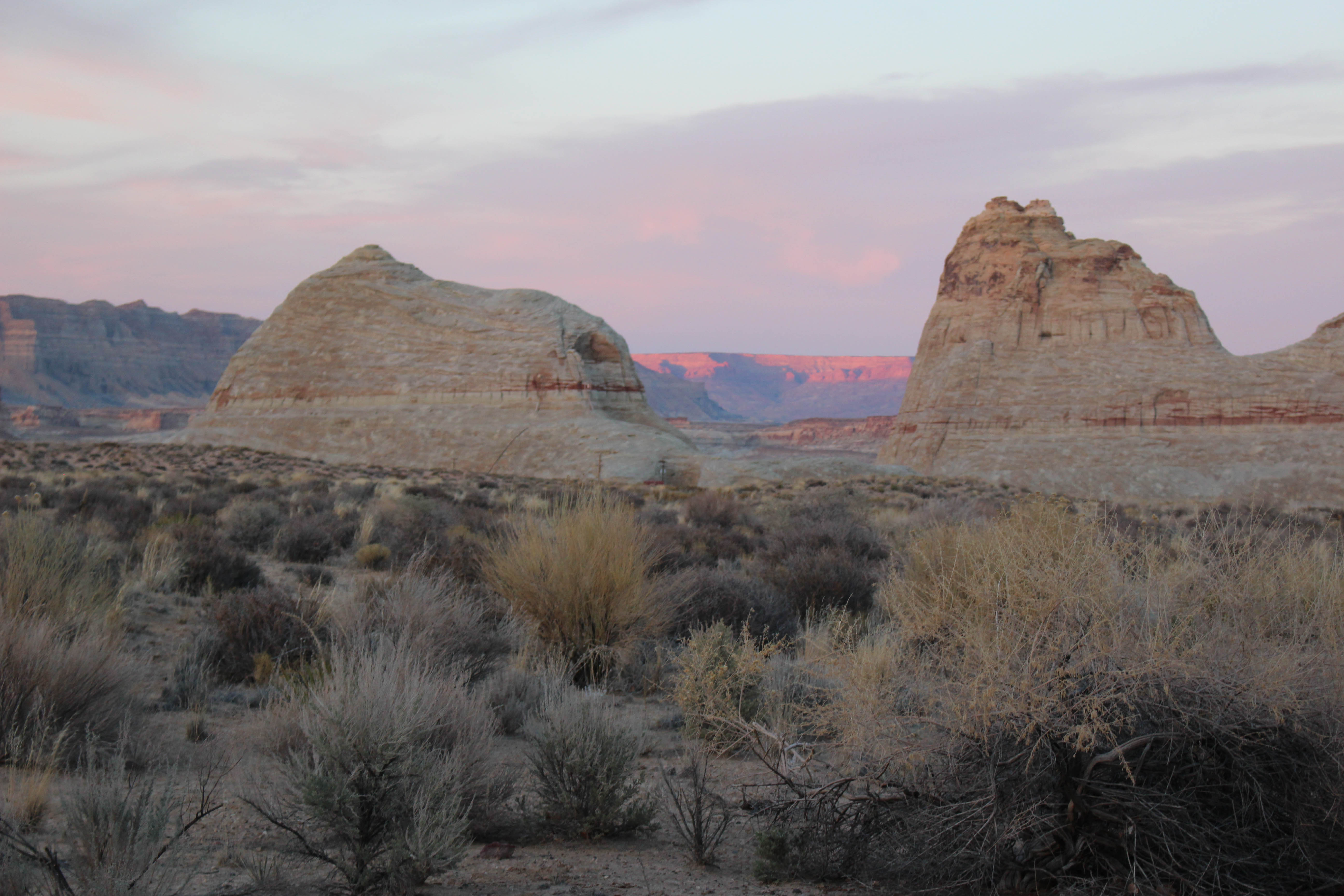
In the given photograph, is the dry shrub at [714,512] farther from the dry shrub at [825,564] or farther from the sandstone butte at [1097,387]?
the sandstone butte at [1097,387]

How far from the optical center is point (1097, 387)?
39.8m

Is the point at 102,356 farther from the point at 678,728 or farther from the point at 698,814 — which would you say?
the point at 698,814

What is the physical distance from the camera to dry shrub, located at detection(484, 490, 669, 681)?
5.82m

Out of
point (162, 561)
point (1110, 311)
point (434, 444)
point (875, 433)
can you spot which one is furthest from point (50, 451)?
point (875, 433)

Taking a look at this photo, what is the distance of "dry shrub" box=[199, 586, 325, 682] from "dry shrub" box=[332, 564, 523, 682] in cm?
23

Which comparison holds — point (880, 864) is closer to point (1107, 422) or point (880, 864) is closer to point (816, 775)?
point (816, 775)

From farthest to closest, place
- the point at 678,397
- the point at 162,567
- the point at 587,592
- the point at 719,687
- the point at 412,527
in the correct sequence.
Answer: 1. the point at 678,397
2. the point at 412,527
3. the point at 162,567
4. the point at 587,592
5. the point at 719,687

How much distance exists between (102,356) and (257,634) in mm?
147903

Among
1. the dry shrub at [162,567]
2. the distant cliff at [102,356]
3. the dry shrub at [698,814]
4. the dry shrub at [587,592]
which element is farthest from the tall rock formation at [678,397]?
the dry shrub at [698,814]

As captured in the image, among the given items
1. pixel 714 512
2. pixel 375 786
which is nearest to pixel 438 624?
pixel 375 786

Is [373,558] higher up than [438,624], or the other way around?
[438,624]

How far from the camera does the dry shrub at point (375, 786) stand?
→ 109 inches

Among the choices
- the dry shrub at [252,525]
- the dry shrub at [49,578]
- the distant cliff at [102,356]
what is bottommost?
the dry shrub at [252,525]

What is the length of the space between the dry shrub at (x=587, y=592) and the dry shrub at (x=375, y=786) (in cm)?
235
